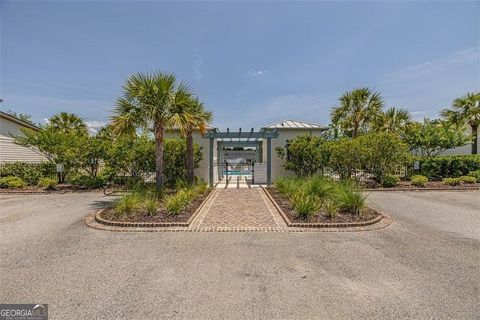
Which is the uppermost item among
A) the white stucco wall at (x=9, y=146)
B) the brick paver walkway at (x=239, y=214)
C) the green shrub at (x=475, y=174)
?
the white stucco wall at (x=9, y=146)

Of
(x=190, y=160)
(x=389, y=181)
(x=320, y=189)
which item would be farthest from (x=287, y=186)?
(x=389, y=181)

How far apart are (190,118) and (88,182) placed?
8.39 meters

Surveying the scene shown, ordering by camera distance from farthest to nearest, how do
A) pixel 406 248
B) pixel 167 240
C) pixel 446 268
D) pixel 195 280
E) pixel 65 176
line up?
pixel 65 176
pixel 167 240
pixel 406 248
pixel 446 268
pixel 195 280

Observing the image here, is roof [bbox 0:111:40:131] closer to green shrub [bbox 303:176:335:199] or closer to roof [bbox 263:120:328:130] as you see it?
roof [bbox 263:120:328:130]

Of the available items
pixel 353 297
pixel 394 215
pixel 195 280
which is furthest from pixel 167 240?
pixel 394 215

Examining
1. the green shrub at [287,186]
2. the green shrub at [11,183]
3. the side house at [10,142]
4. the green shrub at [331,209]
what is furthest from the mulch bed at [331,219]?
the side house at [10,142]

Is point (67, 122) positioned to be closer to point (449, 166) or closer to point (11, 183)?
point (11, 183)

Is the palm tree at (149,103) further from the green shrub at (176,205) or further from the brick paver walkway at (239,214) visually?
the brick paver walkway at (239,214)

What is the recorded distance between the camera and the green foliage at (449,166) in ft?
49.8

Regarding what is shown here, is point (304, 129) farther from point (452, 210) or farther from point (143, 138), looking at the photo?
point (143, 138)

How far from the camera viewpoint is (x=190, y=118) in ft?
29.7

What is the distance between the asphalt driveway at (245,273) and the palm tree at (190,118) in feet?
14.3

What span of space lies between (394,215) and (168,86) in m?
8.83

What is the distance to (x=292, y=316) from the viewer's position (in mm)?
2881
